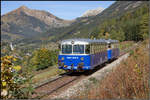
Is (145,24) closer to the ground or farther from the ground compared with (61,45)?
farther from the ground

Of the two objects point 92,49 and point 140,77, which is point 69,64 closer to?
point 92,49

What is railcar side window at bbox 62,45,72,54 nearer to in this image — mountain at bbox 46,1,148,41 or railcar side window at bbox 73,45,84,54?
railcar side window at bbox 73,45,84,54

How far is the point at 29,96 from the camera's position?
508cm

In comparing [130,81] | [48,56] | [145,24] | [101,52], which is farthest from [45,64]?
[130,81]

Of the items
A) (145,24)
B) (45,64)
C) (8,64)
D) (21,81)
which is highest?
(145,24)

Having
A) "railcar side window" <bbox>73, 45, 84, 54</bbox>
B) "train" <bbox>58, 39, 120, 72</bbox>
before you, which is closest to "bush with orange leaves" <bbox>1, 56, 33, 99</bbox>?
"train" <bbox>58, 39, 120, 72</bbox>

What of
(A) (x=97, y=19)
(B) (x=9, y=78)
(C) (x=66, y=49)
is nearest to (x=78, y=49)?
(C) (x=66, y=49)

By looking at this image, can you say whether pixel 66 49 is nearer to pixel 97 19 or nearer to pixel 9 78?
pixel 97 19

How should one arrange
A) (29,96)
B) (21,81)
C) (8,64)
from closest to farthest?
1. (8,64)
2. (21,81)
3. (29,96)

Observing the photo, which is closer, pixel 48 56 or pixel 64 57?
pixel 64 57

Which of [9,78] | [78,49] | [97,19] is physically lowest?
[9,78]

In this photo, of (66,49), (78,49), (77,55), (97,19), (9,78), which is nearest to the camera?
(9,78)

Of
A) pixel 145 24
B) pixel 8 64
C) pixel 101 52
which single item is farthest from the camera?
pixel 145 24

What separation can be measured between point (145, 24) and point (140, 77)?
57.1 metres
